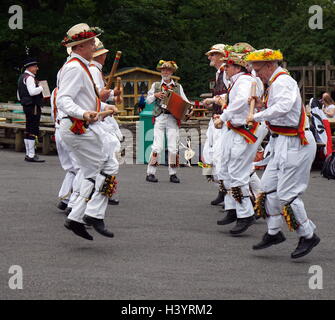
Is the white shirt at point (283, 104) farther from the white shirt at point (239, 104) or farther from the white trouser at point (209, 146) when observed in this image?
the white trouser at point (209, 146)

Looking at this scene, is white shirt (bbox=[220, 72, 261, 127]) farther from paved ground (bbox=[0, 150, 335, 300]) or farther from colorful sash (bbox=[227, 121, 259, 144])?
paved ground (bbox=[0, 150, 335, 300])

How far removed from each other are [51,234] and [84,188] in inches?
41.1

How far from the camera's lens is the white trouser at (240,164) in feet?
33.2

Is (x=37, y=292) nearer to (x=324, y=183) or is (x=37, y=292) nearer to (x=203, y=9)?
(x=324, y=183)

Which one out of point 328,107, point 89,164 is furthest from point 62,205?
point 328,107

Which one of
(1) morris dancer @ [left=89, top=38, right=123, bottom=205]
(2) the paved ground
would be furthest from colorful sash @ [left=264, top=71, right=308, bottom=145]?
(1) morris dancer @ [left=89, top=38, right=123, bottom=205]

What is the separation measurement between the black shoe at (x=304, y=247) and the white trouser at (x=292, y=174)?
53mm

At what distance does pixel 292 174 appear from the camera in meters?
8.53

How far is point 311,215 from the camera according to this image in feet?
38.0

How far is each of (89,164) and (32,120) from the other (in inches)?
393

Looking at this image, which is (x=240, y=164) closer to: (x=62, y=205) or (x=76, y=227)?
(x=76, y=227)

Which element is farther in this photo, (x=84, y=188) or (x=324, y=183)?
(x=324, y=183)
